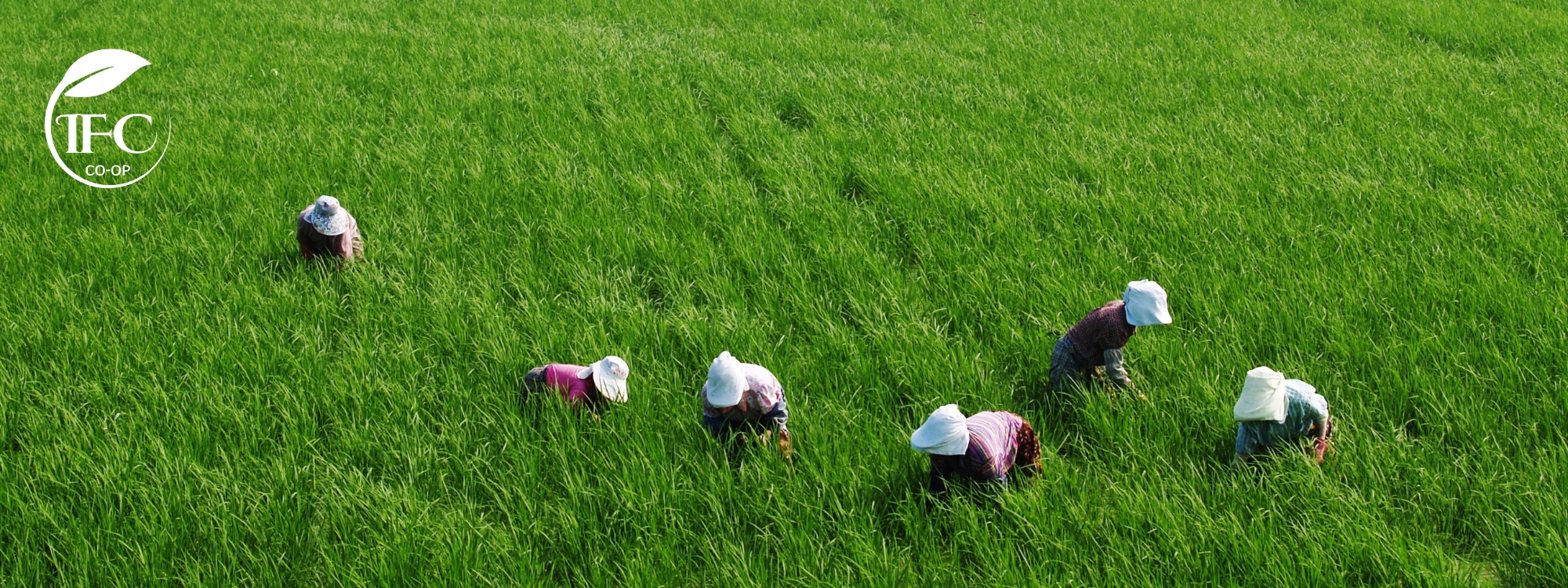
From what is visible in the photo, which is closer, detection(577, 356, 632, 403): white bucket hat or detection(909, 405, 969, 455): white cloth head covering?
detection(909, 405, 969, 455): white cloth head covering

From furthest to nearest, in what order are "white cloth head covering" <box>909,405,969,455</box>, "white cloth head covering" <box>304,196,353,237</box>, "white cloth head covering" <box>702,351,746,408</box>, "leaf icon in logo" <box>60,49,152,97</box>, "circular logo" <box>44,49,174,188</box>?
"leaf icon in logo" <box>60,49,152,97</box> → "circular logo" <box>44,49,174,188</box> → "white cloth head covering" <box>304,196,353,237</box> → "white cloth head covering" <box>702,351,746,408</box> → "white cloth head covering" <box>909,405,969,455</box>

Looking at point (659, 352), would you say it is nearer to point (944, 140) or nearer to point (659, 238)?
point (659, 238)

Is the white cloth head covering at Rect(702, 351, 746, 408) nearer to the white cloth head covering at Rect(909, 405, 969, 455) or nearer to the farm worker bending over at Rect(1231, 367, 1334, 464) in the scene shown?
the white cloth head covering at Rect(909, 405, 969, 455)

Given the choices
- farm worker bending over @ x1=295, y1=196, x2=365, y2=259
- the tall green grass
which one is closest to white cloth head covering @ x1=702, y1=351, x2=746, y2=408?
the tall green grass

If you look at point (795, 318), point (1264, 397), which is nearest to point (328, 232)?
point (795, 318)

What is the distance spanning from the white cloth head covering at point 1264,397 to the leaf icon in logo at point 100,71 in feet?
22.3

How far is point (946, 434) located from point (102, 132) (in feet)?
17.7

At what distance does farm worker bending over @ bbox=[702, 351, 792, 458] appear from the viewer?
246 cm

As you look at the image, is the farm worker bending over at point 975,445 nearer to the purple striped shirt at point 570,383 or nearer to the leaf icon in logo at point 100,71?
the purple striped shirt at point 570,383

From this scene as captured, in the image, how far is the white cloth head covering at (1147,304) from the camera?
2.54 m

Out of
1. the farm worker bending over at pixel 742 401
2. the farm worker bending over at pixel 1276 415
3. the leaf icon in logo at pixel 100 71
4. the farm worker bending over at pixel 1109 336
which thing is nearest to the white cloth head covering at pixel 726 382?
the farm worker bending over at pixel 742 401

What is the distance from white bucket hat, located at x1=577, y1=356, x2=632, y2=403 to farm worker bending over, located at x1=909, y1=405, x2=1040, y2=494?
82cm

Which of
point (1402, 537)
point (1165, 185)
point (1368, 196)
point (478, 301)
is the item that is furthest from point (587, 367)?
point (1368, 196)

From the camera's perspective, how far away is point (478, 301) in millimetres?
3439
